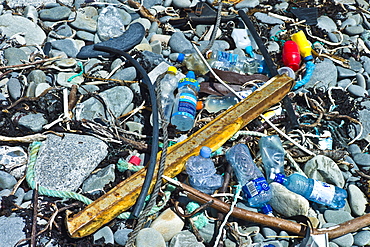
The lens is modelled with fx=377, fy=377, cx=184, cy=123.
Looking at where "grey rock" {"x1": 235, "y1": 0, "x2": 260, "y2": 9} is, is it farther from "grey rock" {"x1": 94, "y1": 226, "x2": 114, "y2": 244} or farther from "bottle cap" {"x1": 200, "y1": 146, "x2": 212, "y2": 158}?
"grey rock" {"x1": 94, "y1": 226, "x2": 114, "y2": 244}

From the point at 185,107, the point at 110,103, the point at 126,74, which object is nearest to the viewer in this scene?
the point at 185,107

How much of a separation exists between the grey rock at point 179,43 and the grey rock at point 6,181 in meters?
2.26

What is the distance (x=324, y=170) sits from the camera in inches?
127

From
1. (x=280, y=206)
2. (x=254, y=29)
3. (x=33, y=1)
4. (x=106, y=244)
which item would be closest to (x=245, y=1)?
(x=254, y=29)

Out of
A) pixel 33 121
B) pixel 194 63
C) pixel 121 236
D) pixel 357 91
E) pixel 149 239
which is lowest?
pixel 121 236

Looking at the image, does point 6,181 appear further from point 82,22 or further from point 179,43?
point 179,43

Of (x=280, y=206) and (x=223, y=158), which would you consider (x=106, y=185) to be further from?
(x=280, y=206)

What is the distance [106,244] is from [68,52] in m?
2.32

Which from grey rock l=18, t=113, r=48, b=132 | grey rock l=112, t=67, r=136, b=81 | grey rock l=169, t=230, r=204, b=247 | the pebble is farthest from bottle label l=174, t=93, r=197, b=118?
grey rock l=18, t=113, r=48, b=132

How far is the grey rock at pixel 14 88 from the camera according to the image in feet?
11.8

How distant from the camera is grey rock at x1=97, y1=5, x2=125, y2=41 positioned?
4.36 meters

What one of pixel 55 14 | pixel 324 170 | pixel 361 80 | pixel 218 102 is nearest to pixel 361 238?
pixel 324 170

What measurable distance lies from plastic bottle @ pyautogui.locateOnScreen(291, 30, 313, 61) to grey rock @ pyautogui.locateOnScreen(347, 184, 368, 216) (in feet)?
5.48

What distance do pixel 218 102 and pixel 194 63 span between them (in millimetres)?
529
